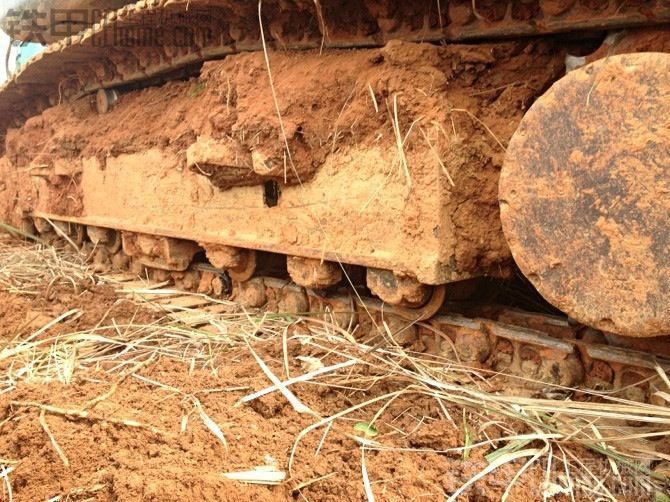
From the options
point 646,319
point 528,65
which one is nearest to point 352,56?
point 528,65

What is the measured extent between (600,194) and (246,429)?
1325mm

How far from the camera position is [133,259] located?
5.48 m

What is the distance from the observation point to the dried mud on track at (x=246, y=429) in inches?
78.4

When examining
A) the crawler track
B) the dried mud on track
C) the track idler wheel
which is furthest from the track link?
the dried mud on track

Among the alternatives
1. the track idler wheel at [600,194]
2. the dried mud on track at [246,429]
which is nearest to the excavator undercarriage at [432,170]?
the track idler wheel at [600,194]

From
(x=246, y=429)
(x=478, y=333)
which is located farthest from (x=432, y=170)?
(x=246, y=429)

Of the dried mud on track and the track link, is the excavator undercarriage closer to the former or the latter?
the track link

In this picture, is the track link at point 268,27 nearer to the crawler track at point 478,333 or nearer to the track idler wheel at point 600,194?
the track idler wheel at point 600,194

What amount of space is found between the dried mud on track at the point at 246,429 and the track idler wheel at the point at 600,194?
447 mm

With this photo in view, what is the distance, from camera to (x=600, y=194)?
2.30 metres

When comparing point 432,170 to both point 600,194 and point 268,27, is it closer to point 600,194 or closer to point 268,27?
point 600,194

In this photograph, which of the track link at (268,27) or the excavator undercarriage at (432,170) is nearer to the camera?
the excavator undercarriage at (432,170)

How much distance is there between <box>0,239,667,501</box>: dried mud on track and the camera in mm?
1991

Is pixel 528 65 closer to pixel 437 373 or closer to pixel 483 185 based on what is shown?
pixel 483 185
